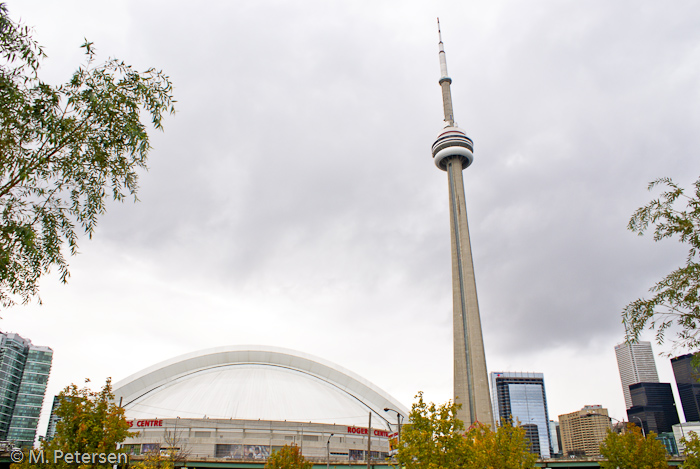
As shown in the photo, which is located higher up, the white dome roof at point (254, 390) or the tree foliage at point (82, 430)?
the white dome roof at point (254, 390)

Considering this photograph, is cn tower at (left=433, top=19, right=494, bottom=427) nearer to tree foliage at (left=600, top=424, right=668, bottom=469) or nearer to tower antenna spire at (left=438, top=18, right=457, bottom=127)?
tower antenna spire at (left=438, top=18, right=457, bottom=127)

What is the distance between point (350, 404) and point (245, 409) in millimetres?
14553

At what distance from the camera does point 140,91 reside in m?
14.5

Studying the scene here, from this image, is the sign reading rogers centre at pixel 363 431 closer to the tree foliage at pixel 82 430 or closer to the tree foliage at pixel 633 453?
the tree foliage at pixel 633 453

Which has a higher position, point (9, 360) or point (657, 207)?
point (9, 360)

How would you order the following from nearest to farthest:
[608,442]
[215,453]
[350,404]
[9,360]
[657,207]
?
1. [657,207]
2. [608,442]
3. [215,453]
4. [350,404]
5. [9,360]

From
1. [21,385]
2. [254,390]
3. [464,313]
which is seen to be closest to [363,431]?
[254,390]

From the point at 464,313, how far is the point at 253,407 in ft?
170

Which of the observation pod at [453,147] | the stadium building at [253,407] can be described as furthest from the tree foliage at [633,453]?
the observation pod at [453,147]

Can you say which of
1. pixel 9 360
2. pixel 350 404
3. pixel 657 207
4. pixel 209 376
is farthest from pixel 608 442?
pixel 9 360

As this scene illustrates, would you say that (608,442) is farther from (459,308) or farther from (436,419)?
(459,308)

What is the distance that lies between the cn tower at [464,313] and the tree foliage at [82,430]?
71468 millimetres

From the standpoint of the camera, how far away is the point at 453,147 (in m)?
108

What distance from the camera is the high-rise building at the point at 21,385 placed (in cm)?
13875
